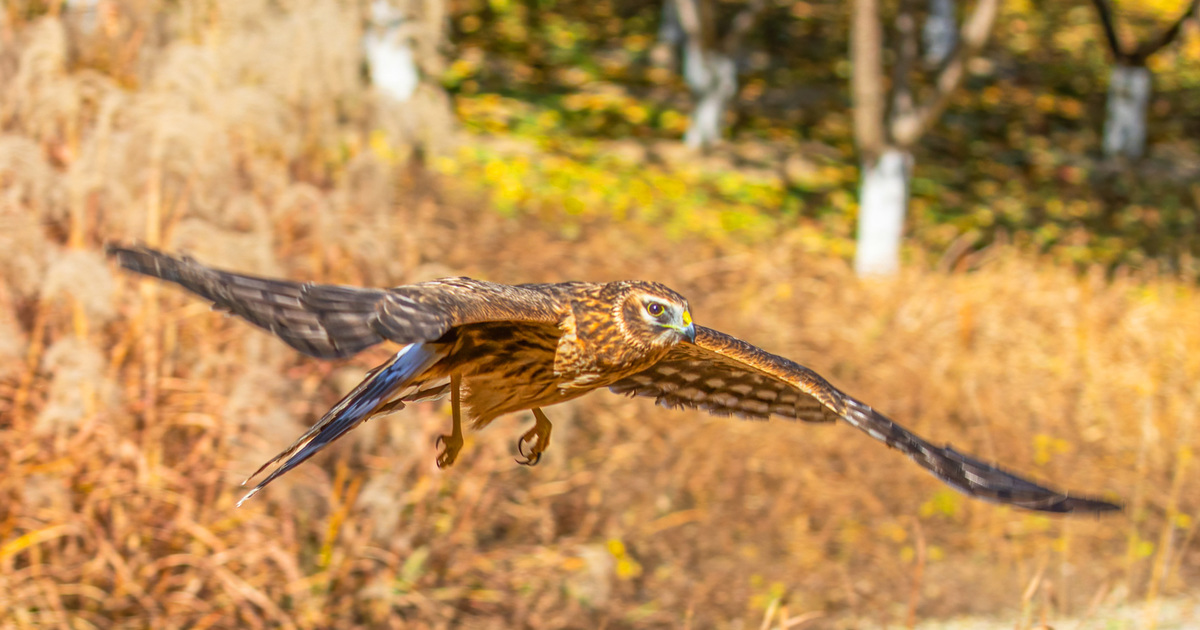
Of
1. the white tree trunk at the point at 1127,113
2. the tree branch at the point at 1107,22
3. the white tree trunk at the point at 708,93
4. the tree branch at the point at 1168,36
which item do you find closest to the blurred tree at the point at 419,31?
the white tree trunk at the point at 708,93

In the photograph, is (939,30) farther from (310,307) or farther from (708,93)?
(310,307)

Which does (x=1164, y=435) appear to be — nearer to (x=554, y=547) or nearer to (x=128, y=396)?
(x=554, y=547)

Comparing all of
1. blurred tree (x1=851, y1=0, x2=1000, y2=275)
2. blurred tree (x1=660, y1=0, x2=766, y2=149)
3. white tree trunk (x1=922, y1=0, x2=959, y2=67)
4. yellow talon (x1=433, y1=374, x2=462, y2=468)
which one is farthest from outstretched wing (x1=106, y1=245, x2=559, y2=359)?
white tree trunk (x1=922, y1=0, x2=959, y2=67)

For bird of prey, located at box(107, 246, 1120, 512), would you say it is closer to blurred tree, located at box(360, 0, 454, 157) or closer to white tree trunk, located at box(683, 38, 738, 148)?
blurred tree, located at box(360, 0, 454, 157)

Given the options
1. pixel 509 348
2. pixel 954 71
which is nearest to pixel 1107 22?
pixel 954 71

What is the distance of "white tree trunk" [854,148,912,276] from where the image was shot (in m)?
11.3

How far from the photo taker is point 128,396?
18.4 feet

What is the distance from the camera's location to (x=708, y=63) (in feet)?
47.0

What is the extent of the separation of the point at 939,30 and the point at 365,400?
18.9m

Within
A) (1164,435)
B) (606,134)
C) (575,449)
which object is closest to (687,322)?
(575,449)

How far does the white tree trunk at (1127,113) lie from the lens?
56.4 feet

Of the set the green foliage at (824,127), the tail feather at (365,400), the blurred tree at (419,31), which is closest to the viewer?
the tail feather at (365,400)

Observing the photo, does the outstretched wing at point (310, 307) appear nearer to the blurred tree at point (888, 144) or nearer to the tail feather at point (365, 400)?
the tail feather at point (365, 400)

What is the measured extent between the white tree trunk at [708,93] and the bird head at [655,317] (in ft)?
36.3
